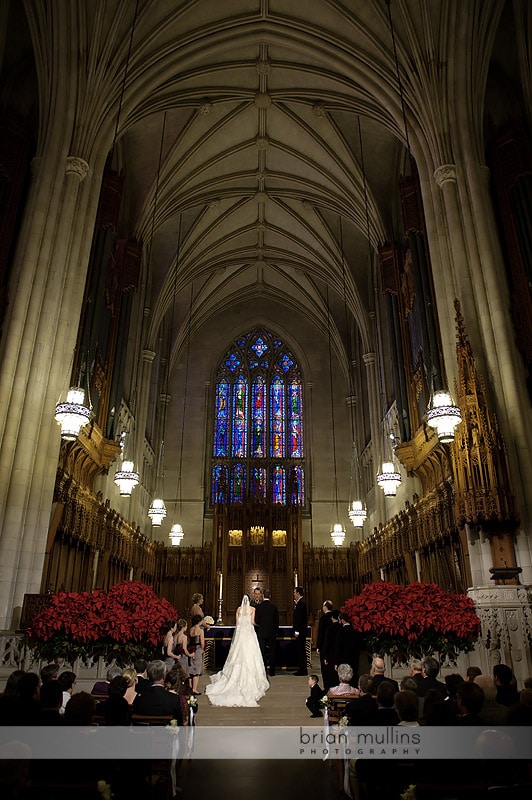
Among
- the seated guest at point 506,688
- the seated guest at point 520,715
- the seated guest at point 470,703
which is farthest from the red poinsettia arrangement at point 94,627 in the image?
the seated guest at point 520,715

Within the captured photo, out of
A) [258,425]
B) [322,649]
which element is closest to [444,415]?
[322,649]

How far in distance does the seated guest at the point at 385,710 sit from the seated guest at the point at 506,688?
966 millimetres

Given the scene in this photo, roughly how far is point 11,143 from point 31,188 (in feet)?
4.19

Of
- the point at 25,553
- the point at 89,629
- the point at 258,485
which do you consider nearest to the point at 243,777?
the point at 89,629

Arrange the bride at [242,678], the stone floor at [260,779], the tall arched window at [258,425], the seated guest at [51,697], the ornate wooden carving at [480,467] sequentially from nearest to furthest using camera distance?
the seated guest at [51,697]
the stone floor at [260,779]
the bride at [242,678]
the ornate wooden carving at [480,467]
the tall arched window at [258,425]

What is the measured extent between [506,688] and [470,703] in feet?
4.05

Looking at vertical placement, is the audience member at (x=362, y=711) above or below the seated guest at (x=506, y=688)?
below

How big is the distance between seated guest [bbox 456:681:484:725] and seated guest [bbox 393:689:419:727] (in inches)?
10.6

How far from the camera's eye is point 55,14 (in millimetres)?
12539

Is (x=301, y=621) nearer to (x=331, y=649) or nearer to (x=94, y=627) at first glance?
(x=331, y=649)

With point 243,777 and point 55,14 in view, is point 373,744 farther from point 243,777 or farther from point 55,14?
point 55,14

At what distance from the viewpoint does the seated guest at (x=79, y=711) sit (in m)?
3.24

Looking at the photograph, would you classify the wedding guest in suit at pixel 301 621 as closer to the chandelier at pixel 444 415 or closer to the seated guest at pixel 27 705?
the chandelier at pixel 444 415

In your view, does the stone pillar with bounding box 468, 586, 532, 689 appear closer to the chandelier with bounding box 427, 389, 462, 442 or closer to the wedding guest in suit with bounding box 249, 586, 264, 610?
the chandelier with bounding box 427, 389, 462, 442
